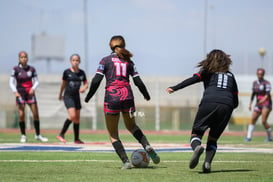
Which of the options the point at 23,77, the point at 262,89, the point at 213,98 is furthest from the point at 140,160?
the point at 262,89

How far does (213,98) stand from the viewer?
827 centimetres

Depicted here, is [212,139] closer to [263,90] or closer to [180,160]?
[180,160]

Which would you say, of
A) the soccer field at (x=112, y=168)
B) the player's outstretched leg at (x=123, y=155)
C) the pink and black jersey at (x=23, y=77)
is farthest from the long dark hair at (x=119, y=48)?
the pink and black jersey at (x=23, y=77)

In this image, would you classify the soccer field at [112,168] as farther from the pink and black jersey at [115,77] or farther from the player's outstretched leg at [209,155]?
the pink and black jersey at [115,77]

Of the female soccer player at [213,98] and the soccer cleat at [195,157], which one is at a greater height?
the female soccer player at [213,98]

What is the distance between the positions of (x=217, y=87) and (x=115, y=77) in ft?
5.07

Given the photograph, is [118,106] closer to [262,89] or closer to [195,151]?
[195,151]

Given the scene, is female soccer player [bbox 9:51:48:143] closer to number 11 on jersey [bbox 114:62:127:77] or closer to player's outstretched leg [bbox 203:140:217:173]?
number 11 on jersey [bbox 114:62:127:77]

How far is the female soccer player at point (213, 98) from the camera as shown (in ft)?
27.1

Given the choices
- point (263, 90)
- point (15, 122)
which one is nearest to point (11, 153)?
point (263, 90)

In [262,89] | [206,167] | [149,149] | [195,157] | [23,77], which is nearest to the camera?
[195,157]

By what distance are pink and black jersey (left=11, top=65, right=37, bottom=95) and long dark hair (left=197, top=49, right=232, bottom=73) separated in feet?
28.0

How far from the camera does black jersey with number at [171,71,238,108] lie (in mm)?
8297

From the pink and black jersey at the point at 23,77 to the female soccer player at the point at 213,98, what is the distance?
8.45m
